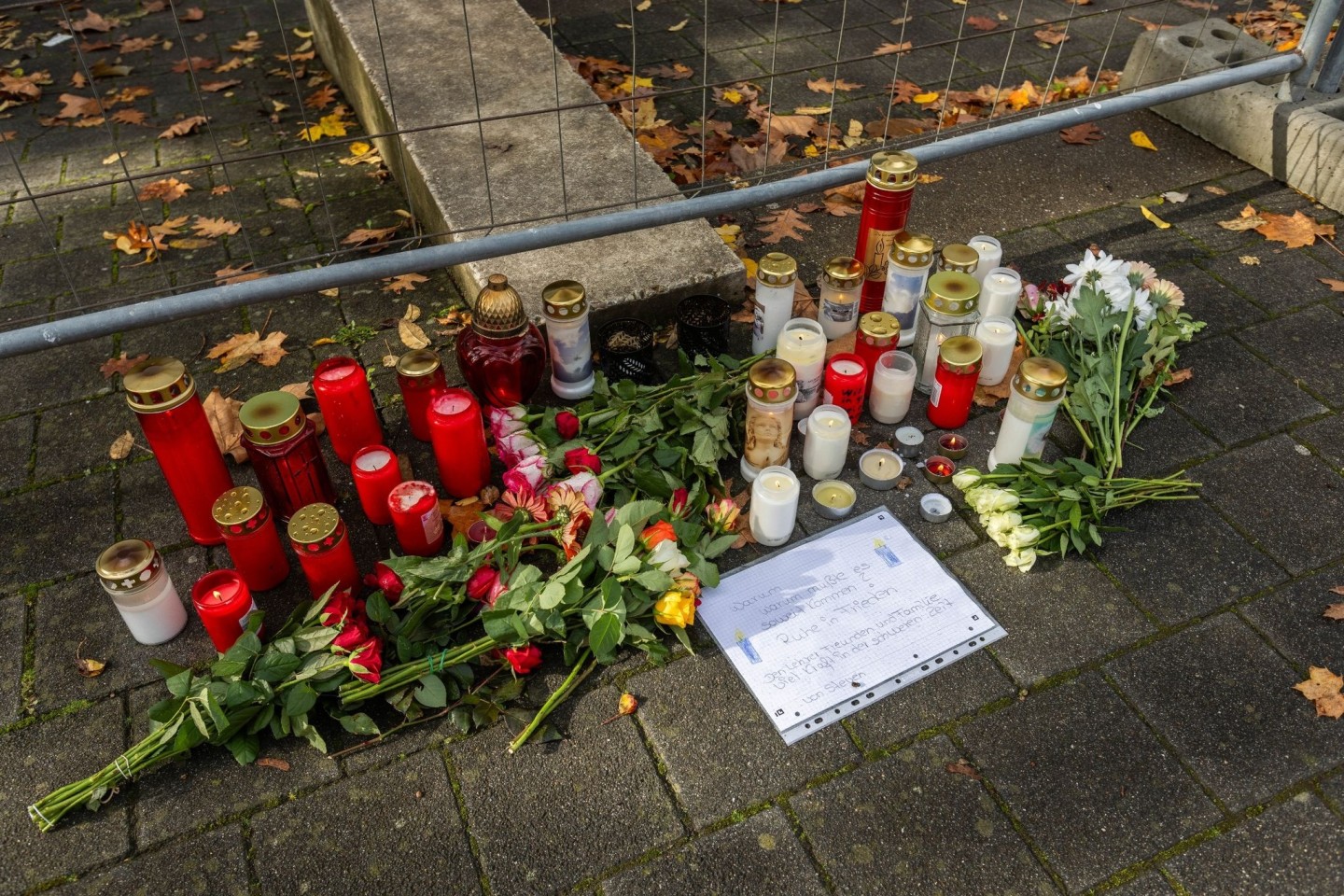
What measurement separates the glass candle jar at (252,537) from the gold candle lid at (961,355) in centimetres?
189

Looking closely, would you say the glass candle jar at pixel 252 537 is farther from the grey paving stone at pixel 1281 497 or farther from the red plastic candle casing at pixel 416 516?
the grey paving stone at pixel 1281 497

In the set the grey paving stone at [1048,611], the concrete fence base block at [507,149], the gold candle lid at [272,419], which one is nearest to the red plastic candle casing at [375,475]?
the gold candle lid at [272,419]

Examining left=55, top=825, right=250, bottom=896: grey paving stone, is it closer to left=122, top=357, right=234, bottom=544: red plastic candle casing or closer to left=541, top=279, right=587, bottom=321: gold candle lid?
left=122, top=357, right=234, bottom=544: red plastic candle casing

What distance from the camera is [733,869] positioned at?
6.50 feet

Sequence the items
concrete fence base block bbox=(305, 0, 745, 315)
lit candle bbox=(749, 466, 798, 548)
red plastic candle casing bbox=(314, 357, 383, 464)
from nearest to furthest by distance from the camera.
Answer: lit candle bbox=(749, 466, 798, 548), red plastic candle casing bbox=(314, 357, 383, 464), concrete fence base block bbox=(305, 0, 745, 315)

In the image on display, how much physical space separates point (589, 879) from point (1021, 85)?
4.41 metres

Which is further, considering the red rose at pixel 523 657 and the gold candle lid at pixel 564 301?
the gold candle lid at pixel 564 301

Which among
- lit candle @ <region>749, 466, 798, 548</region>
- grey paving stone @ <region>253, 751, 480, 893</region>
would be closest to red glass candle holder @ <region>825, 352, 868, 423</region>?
lit candle @ <region>749, 466, 798, 548</region>

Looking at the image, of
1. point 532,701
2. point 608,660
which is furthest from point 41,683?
point 608,660

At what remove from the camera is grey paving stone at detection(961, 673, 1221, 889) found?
201cm

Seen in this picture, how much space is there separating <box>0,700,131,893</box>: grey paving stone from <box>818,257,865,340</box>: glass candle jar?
2.26 m

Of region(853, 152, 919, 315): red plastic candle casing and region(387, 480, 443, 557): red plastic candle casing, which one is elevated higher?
region(853, 152, 919, 315): red plastic candle casing

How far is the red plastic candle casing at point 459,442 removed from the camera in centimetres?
253

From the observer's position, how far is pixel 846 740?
7.22ft
